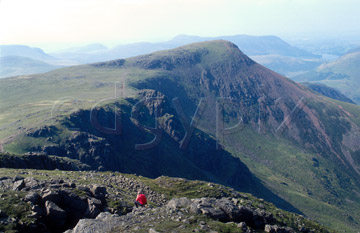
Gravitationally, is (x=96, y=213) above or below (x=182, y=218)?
below

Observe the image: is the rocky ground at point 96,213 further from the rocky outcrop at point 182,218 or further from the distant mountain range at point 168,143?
the distant mountain range at point 168,143

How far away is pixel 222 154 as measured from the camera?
140500mm

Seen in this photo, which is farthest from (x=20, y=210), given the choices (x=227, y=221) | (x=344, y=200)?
(x=344, y=200)

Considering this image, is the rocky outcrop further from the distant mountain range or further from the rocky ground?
the distant mountain range

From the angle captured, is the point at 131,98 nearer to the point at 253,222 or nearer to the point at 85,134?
the point at 85,134

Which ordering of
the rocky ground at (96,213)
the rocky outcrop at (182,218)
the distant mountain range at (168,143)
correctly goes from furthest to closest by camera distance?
1. the distant mountain range at (168,143)
2. the rocky outcrop at (182,218)
3. the rocky ground at (96,213)

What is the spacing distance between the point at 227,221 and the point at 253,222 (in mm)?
3510

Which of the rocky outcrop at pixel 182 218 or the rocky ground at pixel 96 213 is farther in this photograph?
the rocky outcrop at pixel 182 218

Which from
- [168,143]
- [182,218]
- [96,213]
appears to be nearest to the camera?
[182,218]

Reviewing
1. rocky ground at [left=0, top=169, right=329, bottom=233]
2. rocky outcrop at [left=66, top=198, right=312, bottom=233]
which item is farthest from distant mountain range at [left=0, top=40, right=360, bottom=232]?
rocky outcrop at [left=66, top=198, right=312, bottom=233]

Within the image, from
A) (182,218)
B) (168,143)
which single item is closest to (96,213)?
(182,218)

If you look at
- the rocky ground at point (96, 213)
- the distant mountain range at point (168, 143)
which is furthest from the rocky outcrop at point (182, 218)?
the distant mountain range at point (168, 143)

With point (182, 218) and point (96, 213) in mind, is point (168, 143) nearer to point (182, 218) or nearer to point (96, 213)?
point (96, 213)

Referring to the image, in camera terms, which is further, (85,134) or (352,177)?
(352,177)
